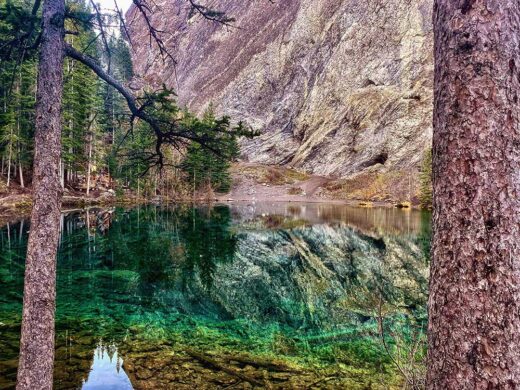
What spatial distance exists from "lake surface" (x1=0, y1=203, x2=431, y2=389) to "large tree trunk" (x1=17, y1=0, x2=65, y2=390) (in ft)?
8.76

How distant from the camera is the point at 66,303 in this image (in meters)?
11.2

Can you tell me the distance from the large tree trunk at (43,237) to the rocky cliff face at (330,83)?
202 ft

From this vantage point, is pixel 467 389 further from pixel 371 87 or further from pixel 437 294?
pixel 371 87

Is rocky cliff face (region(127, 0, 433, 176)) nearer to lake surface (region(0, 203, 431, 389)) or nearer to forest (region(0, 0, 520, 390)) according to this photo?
forest (region(0, 0, 520, 390))

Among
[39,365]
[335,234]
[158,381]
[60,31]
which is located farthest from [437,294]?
[335,234]

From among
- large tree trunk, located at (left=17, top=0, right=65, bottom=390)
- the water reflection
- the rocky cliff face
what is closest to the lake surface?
the water reflection

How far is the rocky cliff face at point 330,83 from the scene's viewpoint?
72625 millimetres

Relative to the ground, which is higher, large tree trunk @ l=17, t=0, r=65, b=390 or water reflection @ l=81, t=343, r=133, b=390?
large tree trunk @ l=17, t=0, r=65, b=390

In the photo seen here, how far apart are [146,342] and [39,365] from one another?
173 inches

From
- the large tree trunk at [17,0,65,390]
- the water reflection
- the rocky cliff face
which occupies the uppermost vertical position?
the rocky cliff face

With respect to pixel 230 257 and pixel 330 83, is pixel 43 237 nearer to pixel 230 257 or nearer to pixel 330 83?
pixel 230 257

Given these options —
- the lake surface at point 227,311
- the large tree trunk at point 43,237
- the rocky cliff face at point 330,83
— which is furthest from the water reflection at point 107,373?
the rocky cliff face at point 330,83

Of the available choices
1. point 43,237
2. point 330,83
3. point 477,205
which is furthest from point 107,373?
point 330,83

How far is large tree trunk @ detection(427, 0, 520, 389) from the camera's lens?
2.06m
